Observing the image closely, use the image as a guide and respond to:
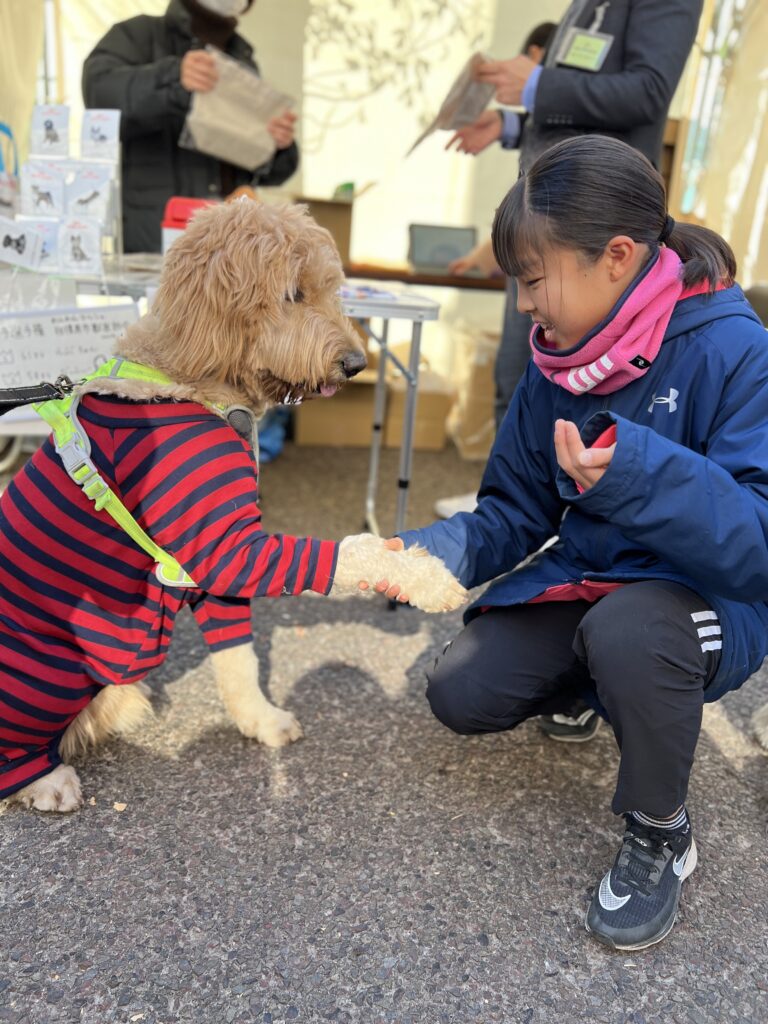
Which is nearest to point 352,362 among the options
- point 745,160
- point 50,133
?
point 50,133

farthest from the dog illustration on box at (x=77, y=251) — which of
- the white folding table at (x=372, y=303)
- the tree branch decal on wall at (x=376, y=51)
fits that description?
the tree branch decal on wall at (x=376, y=51)

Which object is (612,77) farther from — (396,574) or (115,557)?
(115,557)

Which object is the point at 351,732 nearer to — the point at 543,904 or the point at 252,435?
the point at 543,904

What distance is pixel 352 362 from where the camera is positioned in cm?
191

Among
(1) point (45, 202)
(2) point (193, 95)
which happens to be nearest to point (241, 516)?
(1) point (45, 202)

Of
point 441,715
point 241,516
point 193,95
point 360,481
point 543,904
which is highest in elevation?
point 193,95

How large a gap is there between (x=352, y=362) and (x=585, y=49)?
1.79 metres

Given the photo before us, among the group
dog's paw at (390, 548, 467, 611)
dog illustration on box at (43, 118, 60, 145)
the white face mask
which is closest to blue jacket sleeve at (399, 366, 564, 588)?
dog's paw at (390, 548, 467, 611)

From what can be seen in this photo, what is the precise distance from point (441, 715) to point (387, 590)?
0.48 m

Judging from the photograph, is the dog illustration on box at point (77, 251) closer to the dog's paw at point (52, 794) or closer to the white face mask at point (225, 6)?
the white face mask at point (225, 6)

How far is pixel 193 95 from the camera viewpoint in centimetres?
340

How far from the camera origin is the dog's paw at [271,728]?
223cm

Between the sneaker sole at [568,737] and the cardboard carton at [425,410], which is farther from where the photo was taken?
the cardboard carton at [425,410]

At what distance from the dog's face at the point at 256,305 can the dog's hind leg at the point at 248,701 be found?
0.69 meters
